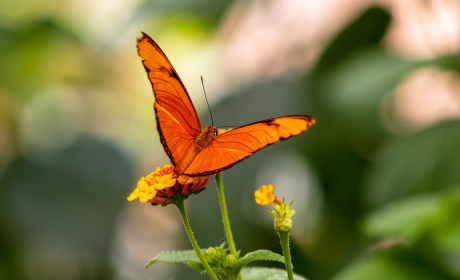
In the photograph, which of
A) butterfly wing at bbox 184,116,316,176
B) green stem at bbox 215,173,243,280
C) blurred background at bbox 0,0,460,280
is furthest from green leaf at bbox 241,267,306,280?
blurred background at bbox 0,0,460,280

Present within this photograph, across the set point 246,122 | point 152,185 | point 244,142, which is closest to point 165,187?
point 152,185

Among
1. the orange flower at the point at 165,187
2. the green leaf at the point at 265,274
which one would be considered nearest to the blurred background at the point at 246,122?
the green leaf at the point at 265,274

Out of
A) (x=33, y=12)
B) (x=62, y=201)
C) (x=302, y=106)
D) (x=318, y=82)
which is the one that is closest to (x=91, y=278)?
(x=62, y=201)

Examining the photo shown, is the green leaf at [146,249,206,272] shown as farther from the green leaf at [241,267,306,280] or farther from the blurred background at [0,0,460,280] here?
the blurred background at [0,0,460,280]

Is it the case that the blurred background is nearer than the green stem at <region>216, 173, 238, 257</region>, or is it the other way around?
the green stem at <region>216, 173, 238, 257</region>

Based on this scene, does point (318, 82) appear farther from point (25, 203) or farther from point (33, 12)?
point (33, 12)
